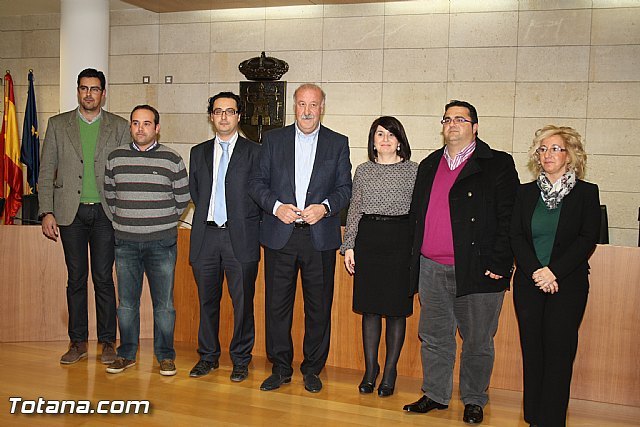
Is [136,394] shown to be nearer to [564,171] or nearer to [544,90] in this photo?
[564,171]

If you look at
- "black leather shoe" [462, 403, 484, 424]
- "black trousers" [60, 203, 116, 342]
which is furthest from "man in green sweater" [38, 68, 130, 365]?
"black leather shoe" [462, 403, 484, 424]

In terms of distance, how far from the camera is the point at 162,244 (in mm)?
4551

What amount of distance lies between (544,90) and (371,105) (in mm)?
1712

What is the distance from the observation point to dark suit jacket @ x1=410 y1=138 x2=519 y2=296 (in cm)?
375

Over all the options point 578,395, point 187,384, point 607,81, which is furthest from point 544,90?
point 187,384

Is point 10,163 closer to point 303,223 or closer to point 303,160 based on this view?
point 303,160

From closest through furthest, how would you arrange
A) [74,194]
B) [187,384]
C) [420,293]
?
[420,293]
[187,384]
[74,194]

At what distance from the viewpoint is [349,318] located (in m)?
4.91

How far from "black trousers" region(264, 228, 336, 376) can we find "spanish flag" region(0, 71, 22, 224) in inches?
176

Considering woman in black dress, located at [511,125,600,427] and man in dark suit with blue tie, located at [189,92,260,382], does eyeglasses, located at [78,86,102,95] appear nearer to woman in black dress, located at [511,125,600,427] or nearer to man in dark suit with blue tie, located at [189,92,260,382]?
man in dark suit with blue tie, located at [189,92,260,382]

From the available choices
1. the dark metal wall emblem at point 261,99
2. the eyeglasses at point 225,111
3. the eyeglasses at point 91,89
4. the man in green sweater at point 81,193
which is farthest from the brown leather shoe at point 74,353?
the dark metal wall emblem at point 261,99

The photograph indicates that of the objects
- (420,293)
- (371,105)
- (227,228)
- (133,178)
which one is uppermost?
(371,105)

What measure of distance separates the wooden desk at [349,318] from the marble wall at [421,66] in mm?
2733

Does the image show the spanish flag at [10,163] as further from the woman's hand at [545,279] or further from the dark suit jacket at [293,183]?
the woman's hand at [545,279]
